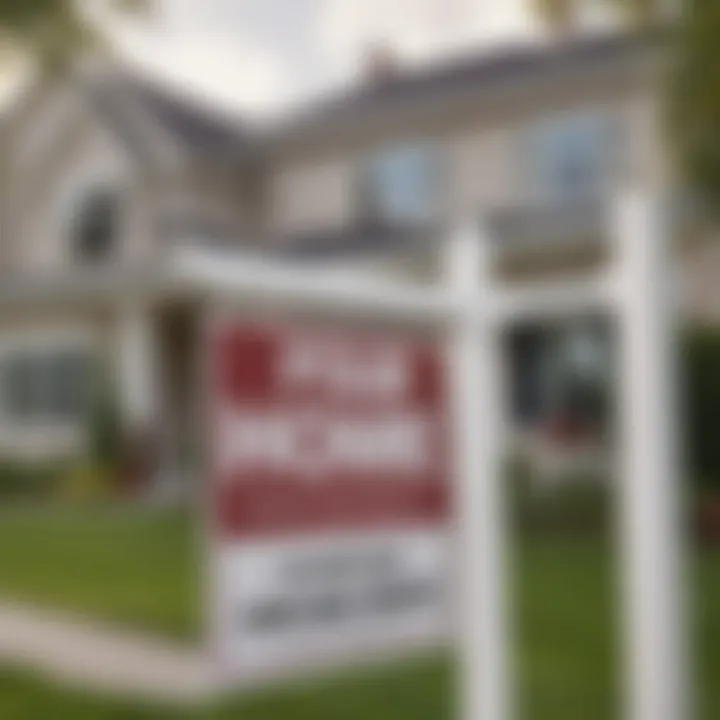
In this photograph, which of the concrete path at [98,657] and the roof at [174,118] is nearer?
the roof at [174,118]

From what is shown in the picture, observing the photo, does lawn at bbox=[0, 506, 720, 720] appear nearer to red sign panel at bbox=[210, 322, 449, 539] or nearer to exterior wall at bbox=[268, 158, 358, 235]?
exterior wall at bbox=[268, 158, 358, 235]

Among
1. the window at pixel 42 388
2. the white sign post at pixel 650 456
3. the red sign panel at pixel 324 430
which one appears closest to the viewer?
the red sign panel at pixel 324 430

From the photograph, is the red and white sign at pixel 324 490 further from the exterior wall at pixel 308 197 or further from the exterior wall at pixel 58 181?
the exterior wall at pixel 308 197

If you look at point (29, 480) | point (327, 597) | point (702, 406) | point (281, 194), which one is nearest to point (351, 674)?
point (29, 480)

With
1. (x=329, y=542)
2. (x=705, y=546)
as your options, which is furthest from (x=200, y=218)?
(x=705, y=546)

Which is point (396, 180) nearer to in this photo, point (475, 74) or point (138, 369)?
point (475, 74)

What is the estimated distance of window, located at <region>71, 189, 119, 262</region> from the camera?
1516 mm

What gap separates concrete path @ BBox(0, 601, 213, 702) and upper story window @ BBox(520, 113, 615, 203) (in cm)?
62

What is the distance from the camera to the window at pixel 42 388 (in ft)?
3.44

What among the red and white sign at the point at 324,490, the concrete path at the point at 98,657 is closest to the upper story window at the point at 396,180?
the concrete path at the point at 98,657

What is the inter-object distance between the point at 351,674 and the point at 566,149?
2.21 feet

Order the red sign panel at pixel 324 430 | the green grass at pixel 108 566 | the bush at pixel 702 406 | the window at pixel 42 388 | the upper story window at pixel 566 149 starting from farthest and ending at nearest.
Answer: the bush at pixel 702 406, the upper story window at pixel 566 149, the green grass at pixel 108 566, the window at pixel 42 388, the red sign panel at pixel 324 430

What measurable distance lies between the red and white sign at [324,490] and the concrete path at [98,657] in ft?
2.59

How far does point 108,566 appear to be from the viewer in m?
1.63
